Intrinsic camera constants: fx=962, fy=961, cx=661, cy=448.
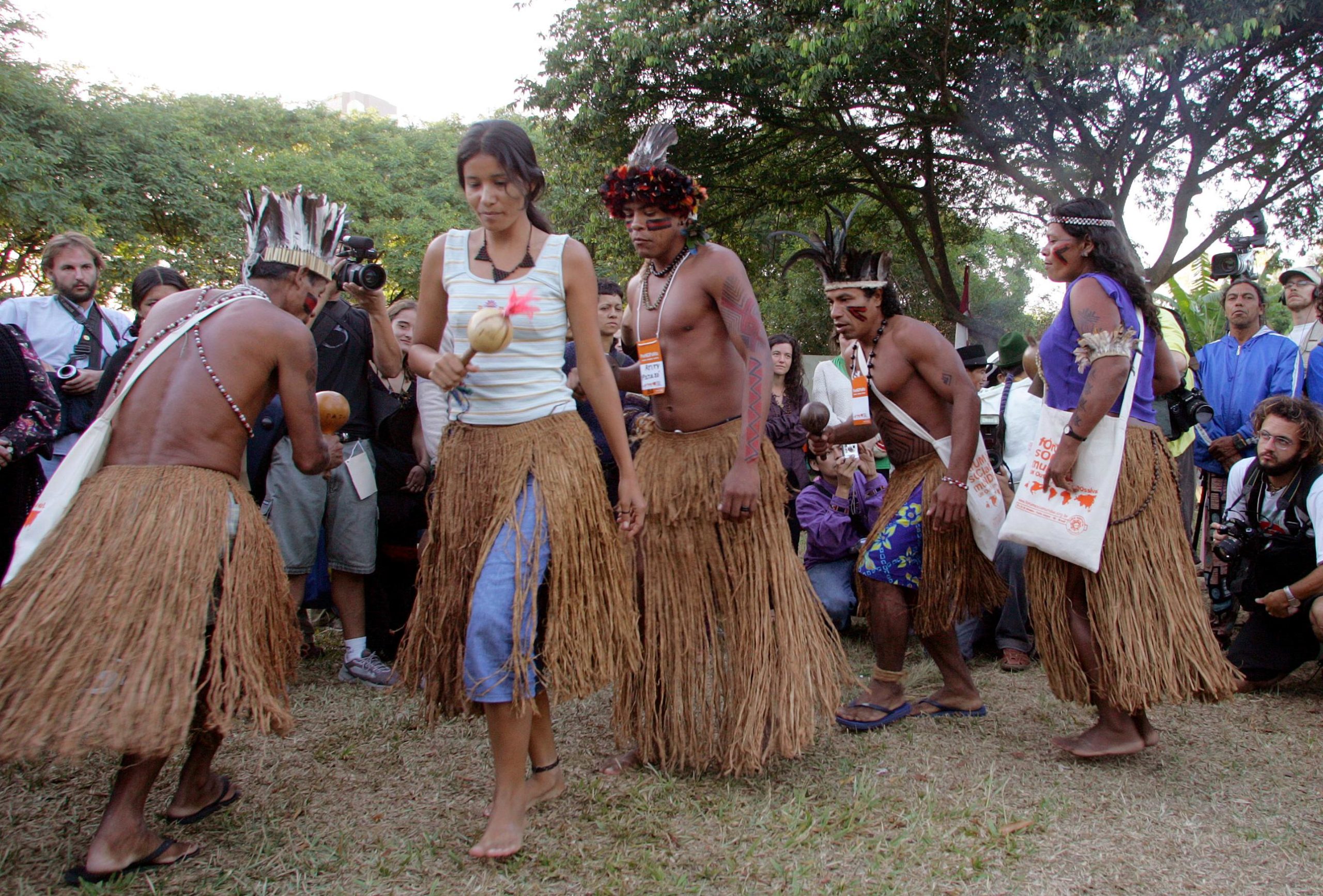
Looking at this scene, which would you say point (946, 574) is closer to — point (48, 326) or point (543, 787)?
point (543, 787)

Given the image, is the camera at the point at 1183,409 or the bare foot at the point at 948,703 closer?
the bare foot at the point at 948,703

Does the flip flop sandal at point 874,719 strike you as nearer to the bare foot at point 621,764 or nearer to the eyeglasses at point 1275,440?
the bare foot at point 621,764

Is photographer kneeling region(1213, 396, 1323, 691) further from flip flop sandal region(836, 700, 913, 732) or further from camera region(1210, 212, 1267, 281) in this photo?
camera region(1210, 212, 1267, 281)

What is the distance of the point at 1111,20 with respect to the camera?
9.70m

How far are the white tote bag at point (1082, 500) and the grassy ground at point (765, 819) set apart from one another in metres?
0.79

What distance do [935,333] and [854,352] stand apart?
0.49 metres

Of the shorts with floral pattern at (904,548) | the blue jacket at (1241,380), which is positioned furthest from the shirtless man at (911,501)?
the blue jacket at (1241,380)

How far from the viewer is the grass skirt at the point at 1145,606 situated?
3.24 meters

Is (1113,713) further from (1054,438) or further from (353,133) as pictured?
(353,133)

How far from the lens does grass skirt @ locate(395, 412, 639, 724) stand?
273 centimetres

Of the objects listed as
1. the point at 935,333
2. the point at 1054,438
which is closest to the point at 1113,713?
the point at 1054,438

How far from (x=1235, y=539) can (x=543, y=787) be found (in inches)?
143

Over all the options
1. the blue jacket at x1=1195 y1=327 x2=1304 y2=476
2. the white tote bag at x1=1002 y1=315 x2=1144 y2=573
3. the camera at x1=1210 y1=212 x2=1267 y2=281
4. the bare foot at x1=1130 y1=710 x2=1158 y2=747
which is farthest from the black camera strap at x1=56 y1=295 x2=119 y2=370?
the camera at x1=1210 y1=212 x2=1267 y2=281

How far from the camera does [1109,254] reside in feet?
11.3
